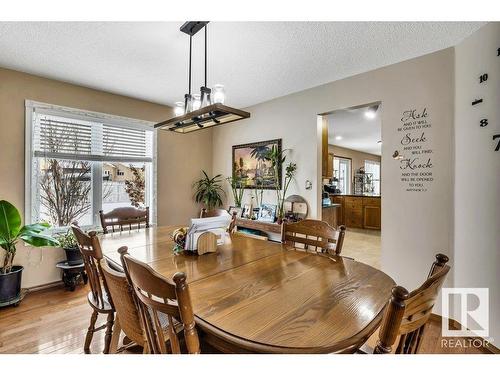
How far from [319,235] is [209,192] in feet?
9.19

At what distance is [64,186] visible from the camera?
10.5 ft

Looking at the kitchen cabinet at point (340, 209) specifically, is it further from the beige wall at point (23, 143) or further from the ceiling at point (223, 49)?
the ceiling at point (223, 49)

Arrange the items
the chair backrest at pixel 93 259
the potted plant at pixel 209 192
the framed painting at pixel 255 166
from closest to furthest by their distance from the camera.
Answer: the chair backrest at pixel 93 259, the framed painting at pixel 255 166, the potted plant at pixel 209 192

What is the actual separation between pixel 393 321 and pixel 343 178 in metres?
8.48

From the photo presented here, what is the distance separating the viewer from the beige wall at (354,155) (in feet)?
26.1

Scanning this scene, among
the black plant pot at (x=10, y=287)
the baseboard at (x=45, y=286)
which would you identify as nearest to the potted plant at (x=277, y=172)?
the baseboard at (x=45, y=286)

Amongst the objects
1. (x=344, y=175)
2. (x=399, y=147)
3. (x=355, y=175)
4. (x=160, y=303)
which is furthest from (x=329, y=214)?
(x=355, y=175)

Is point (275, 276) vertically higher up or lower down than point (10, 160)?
lower down

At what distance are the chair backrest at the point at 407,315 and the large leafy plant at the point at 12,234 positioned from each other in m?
3.05

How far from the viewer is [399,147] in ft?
8.45

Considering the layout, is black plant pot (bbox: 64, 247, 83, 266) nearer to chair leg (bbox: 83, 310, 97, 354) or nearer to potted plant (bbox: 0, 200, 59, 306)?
potted plant (bbox: 0, 200, 59, 306)

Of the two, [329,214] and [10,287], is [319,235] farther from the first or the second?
[10,287]
